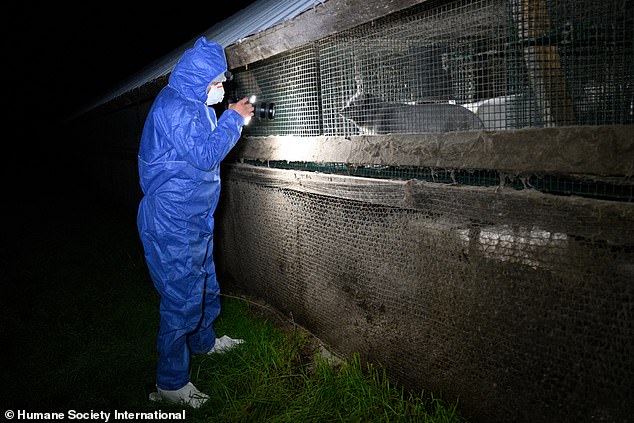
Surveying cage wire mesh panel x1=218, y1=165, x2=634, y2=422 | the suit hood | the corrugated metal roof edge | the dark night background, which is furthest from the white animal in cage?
the dark night background

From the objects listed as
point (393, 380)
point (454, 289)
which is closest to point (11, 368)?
point (393, 380)

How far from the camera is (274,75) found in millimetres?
3613

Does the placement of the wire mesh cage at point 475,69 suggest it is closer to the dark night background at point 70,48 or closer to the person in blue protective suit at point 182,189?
the person in blue protective suit at point 182,189

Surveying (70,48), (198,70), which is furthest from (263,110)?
(70,48)

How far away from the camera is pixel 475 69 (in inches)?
83.8

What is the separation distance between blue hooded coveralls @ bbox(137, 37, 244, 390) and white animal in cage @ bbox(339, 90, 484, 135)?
804 mm

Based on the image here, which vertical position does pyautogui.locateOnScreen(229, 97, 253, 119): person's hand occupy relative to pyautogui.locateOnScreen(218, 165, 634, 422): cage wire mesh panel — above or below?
above

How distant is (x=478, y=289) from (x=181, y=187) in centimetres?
191

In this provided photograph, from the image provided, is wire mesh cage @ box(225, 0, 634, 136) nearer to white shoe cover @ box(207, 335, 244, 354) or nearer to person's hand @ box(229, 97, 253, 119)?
person's hand @ box(229, 97, 253, 119)

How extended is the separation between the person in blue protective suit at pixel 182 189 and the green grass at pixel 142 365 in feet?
1.11

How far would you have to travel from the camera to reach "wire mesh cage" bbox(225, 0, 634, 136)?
1769mm

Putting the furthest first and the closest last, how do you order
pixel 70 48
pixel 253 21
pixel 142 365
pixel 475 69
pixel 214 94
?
pixel 70 48, pixel 253 21, pixel 142 365, pixel 214 94, pixel 475 69

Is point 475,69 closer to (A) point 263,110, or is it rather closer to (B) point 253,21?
(A) point 263,110

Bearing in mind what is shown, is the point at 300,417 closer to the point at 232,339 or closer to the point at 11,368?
the point at 232,339
